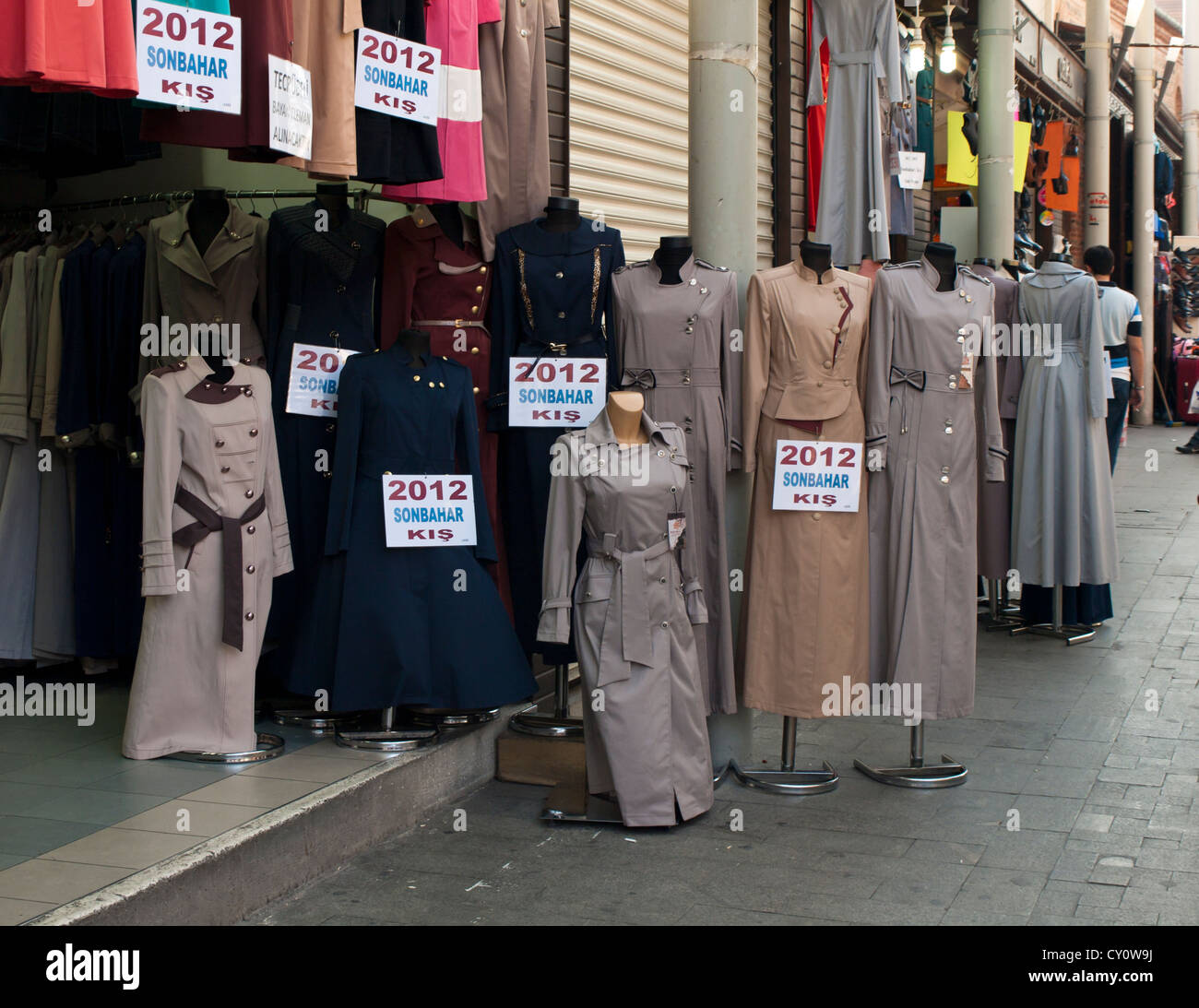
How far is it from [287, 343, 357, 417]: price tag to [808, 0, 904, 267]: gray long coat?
12.2ft

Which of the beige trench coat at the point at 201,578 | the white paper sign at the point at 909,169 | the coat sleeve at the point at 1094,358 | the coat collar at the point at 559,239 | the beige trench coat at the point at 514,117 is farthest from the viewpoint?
the white paper sign at the point at 909,169

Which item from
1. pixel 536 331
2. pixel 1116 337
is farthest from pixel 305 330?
pixel 1116 337

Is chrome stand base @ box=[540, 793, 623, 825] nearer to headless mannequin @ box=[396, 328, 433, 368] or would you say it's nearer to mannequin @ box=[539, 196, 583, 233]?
headless mannequin @ box=[396, 328, 433, 368]

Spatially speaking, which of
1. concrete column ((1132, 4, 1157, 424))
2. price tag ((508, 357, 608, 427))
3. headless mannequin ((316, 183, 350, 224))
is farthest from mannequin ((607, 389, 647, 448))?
concrete column ((1132, 4, 1157, 424))

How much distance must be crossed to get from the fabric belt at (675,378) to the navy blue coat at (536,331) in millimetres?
160

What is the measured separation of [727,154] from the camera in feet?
17.7

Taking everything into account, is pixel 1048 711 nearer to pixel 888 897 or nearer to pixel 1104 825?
pixel 1104 825

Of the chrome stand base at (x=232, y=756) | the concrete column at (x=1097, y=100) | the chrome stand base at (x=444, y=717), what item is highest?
the concrete column at (x=1097, y=100)

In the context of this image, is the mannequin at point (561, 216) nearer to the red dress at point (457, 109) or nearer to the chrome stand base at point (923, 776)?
the red dress at point (457, 109)

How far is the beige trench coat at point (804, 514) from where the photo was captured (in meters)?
5.17

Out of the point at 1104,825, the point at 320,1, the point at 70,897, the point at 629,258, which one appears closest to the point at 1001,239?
the point at 629,258

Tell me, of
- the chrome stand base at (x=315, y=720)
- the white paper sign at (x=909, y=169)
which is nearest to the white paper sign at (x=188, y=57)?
the chrome stand base at (x=315, y=720)

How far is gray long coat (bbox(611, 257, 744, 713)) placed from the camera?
5219 millimetres

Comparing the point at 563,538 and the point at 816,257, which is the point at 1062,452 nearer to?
the point at 816,257
